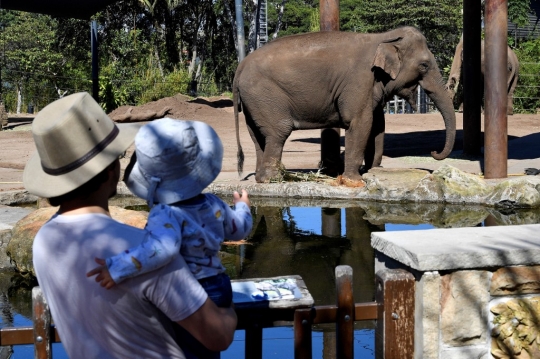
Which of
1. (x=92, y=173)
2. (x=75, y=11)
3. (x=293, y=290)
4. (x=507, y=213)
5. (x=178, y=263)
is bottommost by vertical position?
(x=507, y=213)

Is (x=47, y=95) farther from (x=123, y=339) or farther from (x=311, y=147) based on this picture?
(x=123, y=339)

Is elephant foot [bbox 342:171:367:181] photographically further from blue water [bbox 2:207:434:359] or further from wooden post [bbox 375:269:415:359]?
wooden post [bbox 375:269:415:359]

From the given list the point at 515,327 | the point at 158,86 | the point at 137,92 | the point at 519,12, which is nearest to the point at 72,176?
the point at 515,327

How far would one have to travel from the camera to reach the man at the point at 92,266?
1955mm

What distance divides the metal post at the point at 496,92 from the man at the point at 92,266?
7977mm

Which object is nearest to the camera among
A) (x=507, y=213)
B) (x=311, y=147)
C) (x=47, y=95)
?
(x=507, y=213)

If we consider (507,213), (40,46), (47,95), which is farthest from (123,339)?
(40,46)

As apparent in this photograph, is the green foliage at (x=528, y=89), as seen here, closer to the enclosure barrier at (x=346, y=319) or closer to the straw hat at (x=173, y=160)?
the enclosure barrier at (x=346, y=319)

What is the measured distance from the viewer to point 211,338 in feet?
6.65

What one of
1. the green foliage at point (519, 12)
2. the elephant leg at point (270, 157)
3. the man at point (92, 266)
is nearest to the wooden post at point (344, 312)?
the man at point (92, 266)

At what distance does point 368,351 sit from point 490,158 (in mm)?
5946

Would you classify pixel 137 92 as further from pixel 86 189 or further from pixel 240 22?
pixel 86 189

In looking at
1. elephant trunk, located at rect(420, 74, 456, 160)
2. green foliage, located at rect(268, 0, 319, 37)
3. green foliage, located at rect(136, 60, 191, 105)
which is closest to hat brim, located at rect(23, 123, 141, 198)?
elephant trunk, located at rect(420, 74, 456, 160)

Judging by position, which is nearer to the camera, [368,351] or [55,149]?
[55,149]
